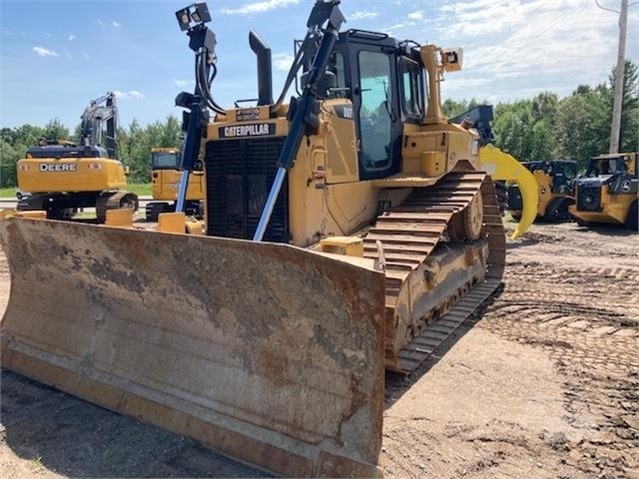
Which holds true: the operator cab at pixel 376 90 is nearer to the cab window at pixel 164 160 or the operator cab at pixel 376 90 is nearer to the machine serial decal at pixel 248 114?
the machine serial decal at pixel 248 114

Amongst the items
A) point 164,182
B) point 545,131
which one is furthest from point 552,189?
point 545,131

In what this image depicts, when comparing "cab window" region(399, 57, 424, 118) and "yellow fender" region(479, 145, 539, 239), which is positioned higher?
"cab window" region(399, 57, 424, 118)

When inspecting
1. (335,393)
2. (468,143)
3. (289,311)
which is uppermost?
(468,143)

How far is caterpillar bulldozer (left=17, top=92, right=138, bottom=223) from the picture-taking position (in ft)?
45.6

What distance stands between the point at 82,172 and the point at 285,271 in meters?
12.5

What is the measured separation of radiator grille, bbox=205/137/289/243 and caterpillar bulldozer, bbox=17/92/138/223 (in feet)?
31.2

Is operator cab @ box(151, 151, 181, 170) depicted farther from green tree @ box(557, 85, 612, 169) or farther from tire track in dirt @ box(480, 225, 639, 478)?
green tree @ box(557, 85, 612, 169)

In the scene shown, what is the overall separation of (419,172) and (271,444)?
12.5 feet

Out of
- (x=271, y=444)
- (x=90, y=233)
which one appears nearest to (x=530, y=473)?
(x=271, y=444)

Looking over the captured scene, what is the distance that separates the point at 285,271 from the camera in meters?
2.93

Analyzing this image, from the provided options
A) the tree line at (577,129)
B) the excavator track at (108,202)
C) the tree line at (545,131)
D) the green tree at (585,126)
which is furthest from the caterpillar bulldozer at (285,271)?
the green tree at (585,126)

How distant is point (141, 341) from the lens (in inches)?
147

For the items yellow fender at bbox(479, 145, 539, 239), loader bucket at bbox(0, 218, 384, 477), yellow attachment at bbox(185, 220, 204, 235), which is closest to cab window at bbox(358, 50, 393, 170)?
yellow attachment at bbox(185, 220, 204, 235)

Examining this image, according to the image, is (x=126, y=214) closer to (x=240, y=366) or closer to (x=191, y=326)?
(x=191, y=326)
